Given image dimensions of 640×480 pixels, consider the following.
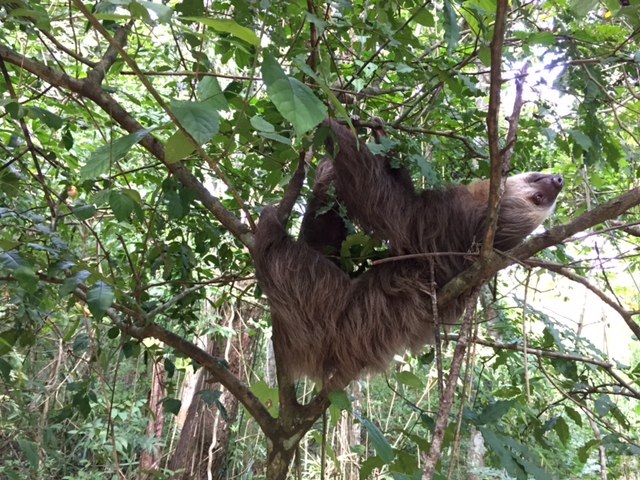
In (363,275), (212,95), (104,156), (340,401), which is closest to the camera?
(212,95)

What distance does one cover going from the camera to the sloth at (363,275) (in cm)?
375

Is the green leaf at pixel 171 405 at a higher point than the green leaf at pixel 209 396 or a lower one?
lower

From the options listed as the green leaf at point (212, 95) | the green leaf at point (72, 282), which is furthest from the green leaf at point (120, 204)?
the green leaf at point (212, 95)

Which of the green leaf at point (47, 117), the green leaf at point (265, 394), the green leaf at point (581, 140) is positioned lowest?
the green leaf at point (265, 394)

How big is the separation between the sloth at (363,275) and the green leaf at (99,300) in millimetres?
1214

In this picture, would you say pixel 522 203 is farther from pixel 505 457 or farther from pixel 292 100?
pixel 292 100

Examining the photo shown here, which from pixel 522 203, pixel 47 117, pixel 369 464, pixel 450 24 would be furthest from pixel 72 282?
pixel 522 203

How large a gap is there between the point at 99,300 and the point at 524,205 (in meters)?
3.41

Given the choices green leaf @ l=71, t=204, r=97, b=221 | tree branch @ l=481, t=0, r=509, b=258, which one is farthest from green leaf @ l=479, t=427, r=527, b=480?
green leaf @ l=71, t=204, r=97, b=221

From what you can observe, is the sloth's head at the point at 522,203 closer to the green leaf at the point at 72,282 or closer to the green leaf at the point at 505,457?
the green leaf at the point at 505,457

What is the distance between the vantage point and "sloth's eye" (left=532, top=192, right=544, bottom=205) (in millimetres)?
4668

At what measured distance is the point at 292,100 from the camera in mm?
1547

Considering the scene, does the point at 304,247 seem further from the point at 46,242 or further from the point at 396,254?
the point at 46,242

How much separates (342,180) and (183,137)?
2134mm
